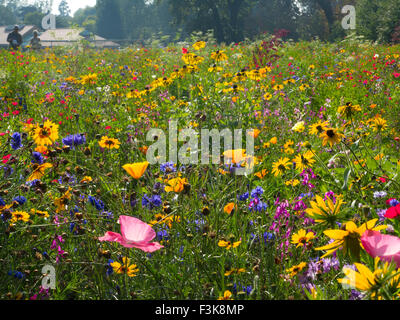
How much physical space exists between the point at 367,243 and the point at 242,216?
119cm

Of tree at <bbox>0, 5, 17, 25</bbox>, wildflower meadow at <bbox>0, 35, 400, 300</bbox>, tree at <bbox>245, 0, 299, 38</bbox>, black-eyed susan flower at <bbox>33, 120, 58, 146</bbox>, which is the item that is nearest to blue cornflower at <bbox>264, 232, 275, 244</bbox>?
wildflower meadow at <bbox>0, 35, 400, 300</bbox>

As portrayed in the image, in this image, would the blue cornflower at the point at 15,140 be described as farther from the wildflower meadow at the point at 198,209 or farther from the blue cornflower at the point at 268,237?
the blue cornflower at the point at 268,237

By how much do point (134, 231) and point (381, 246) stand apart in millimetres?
542

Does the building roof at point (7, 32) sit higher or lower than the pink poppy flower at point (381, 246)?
higher

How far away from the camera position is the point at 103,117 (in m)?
3.60

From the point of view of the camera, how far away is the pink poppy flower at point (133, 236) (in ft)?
2.71

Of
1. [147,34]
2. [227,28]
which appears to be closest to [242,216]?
[227,28]

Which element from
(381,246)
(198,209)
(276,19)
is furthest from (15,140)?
(276,19)

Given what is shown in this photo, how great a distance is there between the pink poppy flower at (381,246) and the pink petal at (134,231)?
472 mm

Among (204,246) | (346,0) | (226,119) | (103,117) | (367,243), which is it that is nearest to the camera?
(367,243)

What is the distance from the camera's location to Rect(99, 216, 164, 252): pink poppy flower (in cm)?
82

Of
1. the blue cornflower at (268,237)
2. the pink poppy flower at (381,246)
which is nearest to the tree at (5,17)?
the blue cornflower at (268,237)
